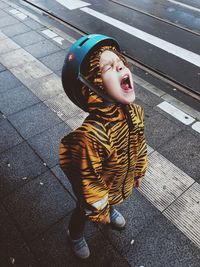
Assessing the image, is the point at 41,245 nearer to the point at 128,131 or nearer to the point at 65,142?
the point at 65,142

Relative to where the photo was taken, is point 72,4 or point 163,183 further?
point 72,4

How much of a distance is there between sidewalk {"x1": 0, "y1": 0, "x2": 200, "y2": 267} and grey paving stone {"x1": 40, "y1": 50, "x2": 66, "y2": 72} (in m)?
0.49

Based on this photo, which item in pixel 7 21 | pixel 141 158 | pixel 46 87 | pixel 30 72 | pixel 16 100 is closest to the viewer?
pixel 141 158

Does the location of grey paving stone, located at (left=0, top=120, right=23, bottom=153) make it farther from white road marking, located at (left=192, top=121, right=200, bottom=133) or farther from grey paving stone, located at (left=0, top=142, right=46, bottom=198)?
white road marking, located at (left=192, top=121, right=200, bottom=133)

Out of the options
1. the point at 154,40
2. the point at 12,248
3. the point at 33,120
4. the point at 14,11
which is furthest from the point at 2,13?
the point at 12,248

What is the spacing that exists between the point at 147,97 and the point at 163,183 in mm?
2145

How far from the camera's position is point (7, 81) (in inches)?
218

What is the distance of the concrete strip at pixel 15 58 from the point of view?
610 cm

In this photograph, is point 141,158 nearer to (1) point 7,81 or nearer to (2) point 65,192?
(2) point 65,192

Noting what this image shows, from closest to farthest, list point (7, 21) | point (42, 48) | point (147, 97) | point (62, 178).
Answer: point (62, 178)
point (147, 97)
point (42, 48)
point (7, 21)

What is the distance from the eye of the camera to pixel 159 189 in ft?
11.6

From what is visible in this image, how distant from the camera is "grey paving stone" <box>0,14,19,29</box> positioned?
312 inches

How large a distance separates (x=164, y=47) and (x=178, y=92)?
7.46ft

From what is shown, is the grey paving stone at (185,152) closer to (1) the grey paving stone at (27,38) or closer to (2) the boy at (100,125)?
(2) the boy at (100,125)
